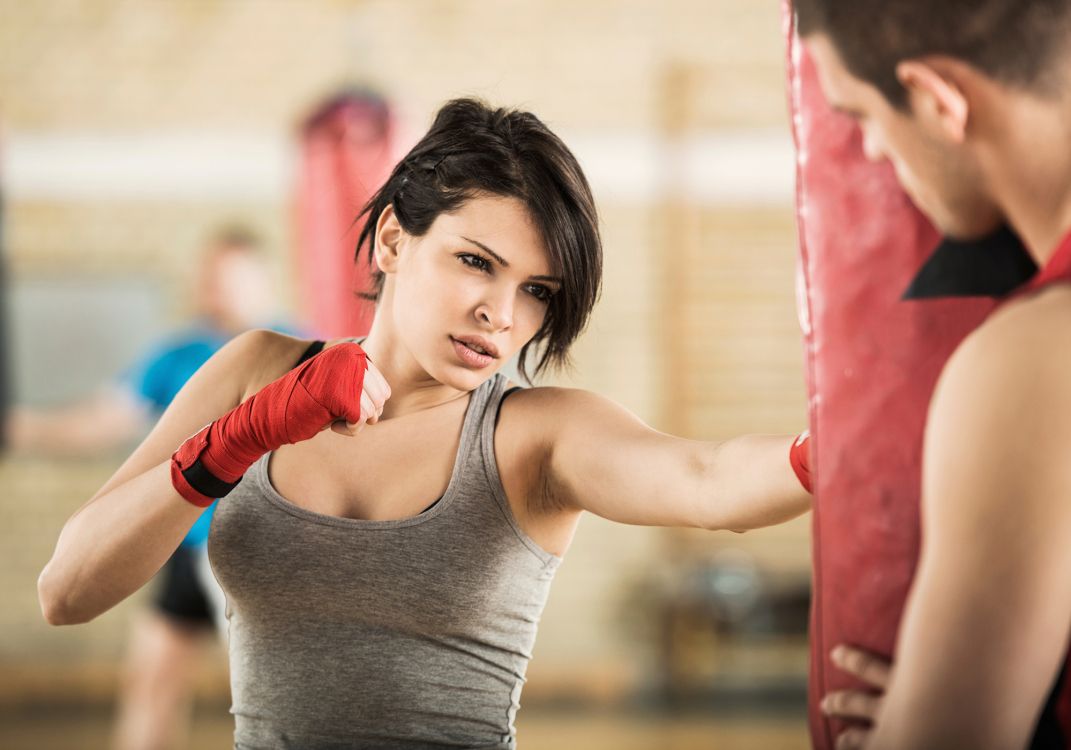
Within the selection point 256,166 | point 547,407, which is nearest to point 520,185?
point 547,407

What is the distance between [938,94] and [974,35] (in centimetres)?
4

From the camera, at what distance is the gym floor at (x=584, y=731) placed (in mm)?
3816

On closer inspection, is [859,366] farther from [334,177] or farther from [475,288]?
[334,177]

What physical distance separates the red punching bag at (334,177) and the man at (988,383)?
2703 mm

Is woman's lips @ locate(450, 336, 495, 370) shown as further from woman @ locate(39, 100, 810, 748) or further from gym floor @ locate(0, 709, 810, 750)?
gym floor @ locate(0, 709, 810, 750)

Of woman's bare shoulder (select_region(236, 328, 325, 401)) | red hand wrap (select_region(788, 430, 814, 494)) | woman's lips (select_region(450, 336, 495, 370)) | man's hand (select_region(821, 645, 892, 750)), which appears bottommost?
man's hand (select_region(821, 645, 892, 750))

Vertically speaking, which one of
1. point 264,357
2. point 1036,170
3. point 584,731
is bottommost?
point 584,731

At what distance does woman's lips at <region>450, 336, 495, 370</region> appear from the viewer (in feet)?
3.40

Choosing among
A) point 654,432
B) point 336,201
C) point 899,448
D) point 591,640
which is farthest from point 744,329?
point 899,448

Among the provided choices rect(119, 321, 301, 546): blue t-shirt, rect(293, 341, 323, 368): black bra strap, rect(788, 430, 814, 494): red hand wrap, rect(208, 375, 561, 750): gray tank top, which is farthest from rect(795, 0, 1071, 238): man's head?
rect(119, 321, 301, 546): blue t-shirt

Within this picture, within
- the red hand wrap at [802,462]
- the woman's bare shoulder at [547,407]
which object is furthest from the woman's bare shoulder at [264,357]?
the red hand wrap at [802,462]

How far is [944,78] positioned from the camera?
2.29 ft

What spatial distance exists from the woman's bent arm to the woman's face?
0.84 ft

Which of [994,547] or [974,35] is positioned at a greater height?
[974,35]
